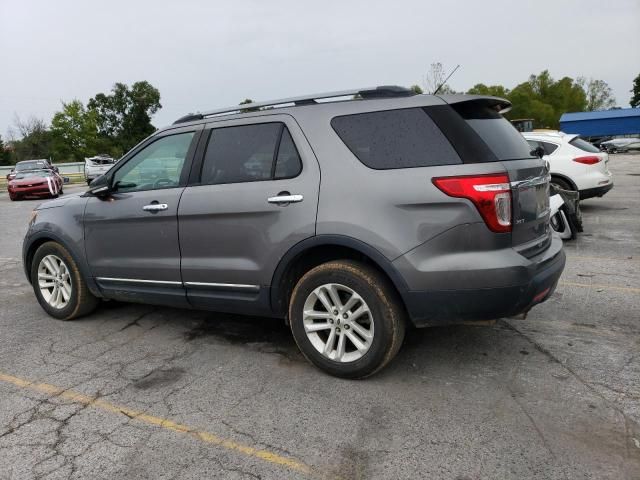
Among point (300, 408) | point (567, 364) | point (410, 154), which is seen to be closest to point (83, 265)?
point (300, 408)

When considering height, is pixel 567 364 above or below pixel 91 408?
below

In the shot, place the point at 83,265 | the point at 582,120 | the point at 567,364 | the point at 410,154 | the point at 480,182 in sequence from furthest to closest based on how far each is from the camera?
the point at 582,120, the point at 83,265, the point at 567,364, the point at 410,154, the point at 480,182

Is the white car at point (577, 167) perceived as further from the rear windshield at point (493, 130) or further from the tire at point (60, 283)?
the tire at point (60, 283)

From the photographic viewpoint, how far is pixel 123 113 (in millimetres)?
78625

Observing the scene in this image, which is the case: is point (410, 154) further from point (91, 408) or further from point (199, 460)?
point (91, 408)

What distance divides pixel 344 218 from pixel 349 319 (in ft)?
2.17

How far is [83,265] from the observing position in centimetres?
470

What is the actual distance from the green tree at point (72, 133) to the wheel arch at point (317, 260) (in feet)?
228

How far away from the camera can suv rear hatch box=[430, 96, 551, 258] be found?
3080mm

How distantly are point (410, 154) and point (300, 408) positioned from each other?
169cm

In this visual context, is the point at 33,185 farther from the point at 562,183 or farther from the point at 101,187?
the point at 562,183

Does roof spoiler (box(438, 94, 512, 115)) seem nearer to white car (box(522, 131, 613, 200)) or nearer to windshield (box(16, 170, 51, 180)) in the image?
white car (box(522, 131, 613, 200))

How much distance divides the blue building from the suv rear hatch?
Answer: 172 feet

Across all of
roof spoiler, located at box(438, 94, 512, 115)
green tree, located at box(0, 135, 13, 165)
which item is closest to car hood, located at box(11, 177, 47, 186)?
roof spoiler, located at box(438, 94, 512, 115)
